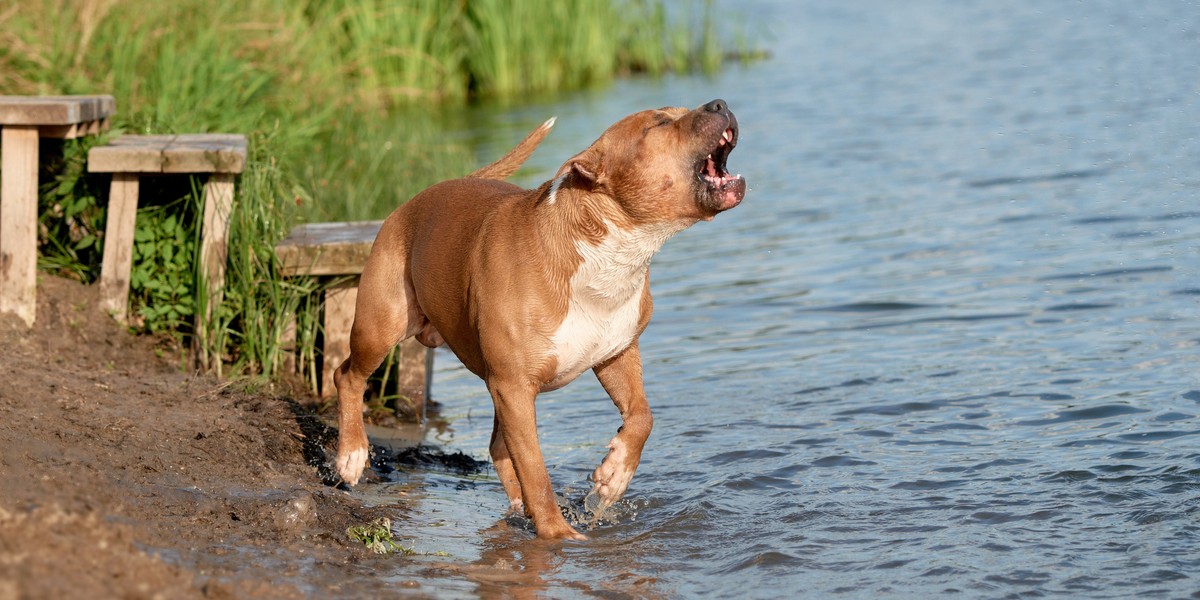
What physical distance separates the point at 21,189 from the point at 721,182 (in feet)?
13.7

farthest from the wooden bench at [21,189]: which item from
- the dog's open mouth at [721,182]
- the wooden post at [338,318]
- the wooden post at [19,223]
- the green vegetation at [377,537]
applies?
the dog's open mouth at [721,182]

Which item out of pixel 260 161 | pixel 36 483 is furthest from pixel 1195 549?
pixel 260 161

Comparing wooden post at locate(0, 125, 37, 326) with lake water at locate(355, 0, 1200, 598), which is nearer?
lake water at locate(355, 0, 1200, 598)

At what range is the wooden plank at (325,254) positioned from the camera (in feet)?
23.8

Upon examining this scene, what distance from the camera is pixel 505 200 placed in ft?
18.6

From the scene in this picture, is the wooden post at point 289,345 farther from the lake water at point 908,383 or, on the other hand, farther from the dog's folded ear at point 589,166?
the dog's folded ear at point 589,166

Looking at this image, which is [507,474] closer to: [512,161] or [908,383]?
[512,161]

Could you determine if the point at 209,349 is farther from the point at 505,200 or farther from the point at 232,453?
the point at 505,200

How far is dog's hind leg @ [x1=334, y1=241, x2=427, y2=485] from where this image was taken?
243 inches

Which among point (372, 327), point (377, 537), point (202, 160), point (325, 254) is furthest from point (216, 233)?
point (377, 537)

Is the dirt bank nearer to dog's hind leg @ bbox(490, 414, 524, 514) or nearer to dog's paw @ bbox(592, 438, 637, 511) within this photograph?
dog's hind leg @ bbox(490, 414, 524, 514)

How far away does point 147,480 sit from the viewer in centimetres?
530

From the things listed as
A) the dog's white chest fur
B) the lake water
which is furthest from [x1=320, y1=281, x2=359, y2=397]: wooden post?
the dog's white chest fur

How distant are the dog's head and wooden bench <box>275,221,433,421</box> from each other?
2.42 metres
